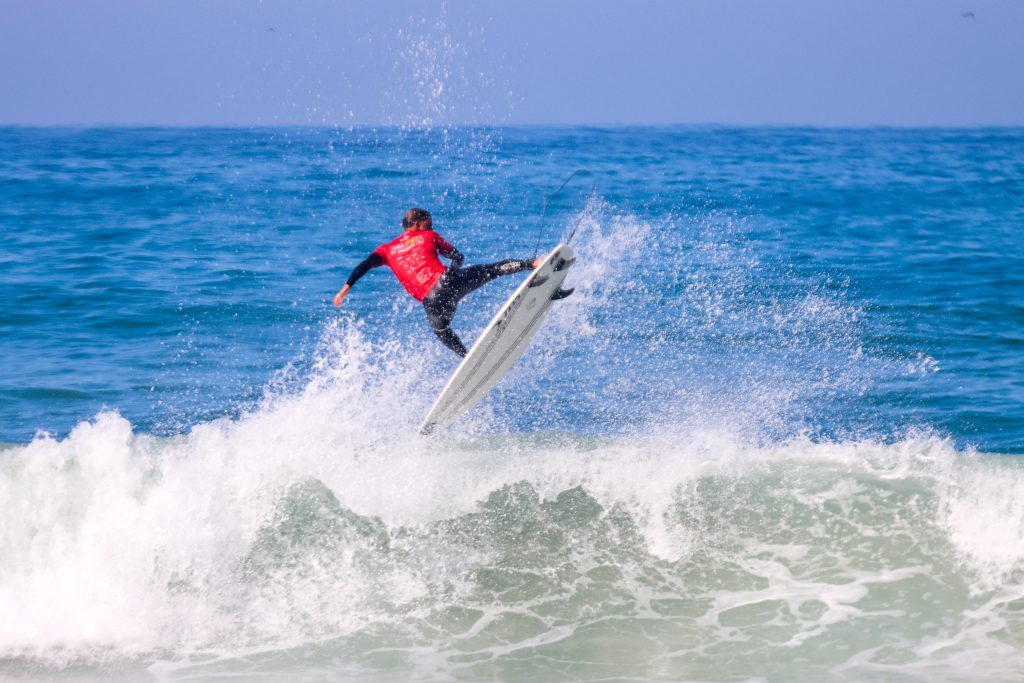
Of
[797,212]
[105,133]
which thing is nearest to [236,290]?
[797,212]

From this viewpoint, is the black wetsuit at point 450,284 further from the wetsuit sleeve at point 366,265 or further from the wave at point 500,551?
the wave at point 500,551

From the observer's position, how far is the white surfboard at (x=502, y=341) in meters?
7.55

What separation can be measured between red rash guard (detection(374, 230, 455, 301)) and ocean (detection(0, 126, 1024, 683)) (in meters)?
1.53

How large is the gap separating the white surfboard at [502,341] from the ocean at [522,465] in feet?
1.92

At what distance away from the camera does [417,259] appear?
776 centimetres

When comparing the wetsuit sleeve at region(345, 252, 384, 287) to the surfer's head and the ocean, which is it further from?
the ocean

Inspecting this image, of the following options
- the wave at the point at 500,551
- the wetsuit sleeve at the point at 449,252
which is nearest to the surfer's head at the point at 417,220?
the wetsuit sleeve at the point at 449,252

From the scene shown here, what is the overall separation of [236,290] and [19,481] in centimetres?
808

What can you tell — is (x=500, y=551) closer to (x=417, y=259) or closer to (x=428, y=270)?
(x=428, y=270)

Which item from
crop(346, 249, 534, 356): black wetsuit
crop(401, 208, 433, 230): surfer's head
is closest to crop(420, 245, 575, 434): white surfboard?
crop(346, 249, 534, 356): black wetsuit

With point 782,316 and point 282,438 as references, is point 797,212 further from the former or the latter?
point 282,438

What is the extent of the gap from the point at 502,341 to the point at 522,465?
45.7 inches

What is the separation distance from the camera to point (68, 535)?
741 cm

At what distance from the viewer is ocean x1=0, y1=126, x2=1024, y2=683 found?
649cm
